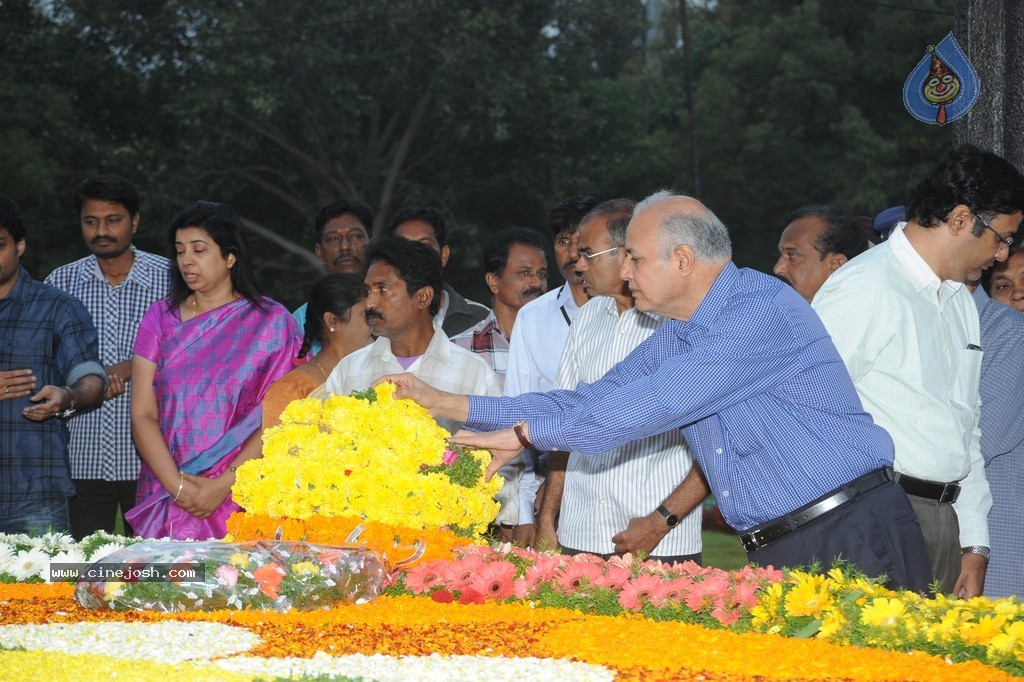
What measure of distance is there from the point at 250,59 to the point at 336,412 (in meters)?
19.3

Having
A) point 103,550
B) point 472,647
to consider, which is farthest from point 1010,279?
point 103,550

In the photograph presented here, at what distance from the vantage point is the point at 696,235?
12.9ft

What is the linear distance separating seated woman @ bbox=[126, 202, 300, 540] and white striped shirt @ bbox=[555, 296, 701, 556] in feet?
4.98

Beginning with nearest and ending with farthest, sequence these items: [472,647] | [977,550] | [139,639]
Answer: [472,647], [139,639], [977,550]

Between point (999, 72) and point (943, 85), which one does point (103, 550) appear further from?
→ point (999, 72)

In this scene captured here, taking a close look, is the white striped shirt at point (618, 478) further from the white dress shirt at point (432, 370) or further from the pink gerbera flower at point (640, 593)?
the pink gerbera flower at point (640, 593)

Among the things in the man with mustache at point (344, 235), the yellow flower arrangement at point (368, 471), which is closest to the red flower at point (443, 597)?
the yellow flower arrangement at point (368, 471)

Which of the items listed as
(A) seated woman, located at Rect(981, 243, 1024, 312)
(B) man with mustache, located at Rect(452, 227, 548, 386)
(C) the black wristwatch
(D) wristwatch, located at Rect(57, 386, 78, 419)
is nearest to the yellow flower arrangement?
(C) the black wristwatch

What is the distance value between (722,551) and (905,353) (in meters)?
9.10

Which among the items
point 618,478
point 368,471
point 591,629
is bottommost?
point 591,629

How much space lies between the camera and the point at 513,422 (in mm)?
4316

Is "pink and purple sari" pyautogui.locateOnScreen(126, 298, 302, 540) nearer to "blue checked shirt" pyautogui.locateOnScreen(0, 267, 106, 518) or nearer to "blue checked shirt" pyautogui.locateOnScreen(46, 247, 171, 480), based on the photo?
"blue checked shirt" pyautogui.locateOnScreen(0, 267, 106, 518)

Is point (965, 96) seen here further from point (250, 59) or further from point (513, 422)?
point (250, 59)

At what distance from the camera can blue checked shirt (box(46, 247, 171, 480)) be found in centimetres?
662
